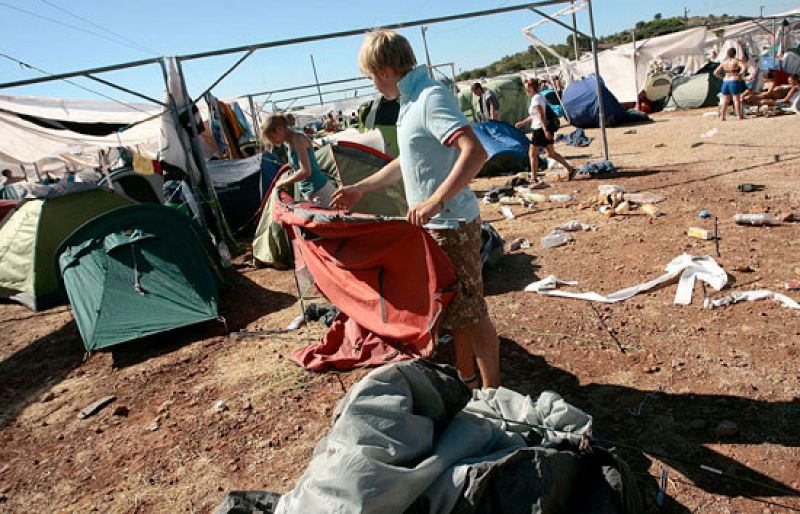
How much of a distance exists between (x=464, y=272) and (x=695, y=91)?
18.4 metres

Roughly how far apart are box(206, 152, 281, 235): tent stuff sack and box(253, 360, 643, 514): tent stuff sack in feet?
24.3

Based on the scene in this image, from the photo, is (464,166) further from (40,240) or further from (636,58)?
(636,58)

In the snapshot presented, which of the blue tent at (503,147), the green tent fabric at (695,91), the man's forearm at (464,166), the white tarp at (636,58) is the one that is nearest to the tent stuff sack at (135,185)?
the blue tent at (503,147)

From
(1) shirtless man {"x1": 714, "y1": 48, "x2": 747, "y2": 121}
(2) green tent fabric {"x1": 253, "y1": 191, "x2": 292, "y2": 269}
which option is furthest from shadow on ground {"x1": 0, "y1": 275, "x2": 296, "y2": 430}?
(1) shirtless man {"x1": 714, "y1": 48, "x2": 747, "y2": 121}

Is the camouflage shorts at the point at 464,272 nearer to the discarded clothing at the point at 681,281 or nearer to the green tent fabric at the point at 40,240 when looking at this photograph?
the discarded clothing at the point at 681,281

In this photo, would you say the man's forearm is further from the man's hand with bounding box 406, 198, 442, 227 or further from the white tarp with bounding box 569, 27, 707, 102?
the white tarp with bounding box 569, 27, 707, 102

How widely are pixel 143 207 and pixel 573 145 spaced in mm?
10949

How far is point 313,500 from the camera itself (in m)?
1.60

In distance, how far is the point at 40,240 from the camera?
24.0ft

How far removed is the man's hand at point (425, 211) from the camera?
2.48m

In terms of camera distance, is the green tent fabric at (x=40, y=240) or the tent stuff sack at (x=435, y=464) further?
the green tent fabric at (x=40, y=240)

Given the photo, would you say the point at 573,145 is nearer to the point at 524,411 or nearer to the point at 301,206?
the point at 301,206

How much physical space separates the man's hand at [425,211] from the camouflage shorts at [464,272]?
27 cm

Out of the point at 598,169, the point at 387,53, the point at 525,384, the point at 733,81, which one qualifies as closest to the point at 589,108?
the point at 733,81
